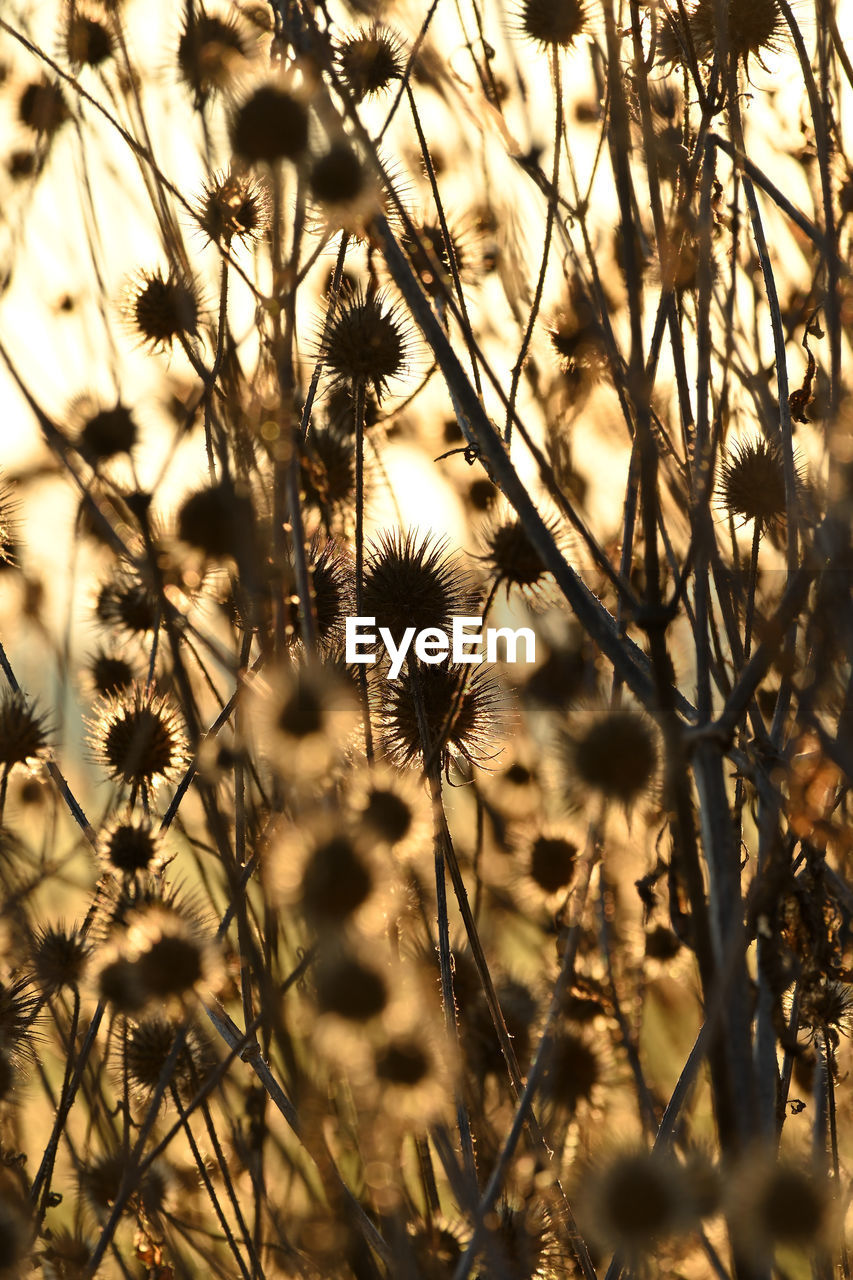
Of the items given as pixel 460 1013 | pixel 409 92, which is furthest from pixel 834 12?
pixel 460 1013

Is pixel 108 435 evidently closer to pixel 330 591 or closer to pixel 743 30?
pixel 330 591

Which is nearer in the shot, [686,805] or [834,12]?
[686,805]

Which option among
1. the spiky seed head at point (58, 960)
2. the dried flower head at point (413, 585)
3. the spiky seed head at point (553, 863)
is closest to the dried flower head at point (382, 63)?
the dried flower head at point (413, 585)

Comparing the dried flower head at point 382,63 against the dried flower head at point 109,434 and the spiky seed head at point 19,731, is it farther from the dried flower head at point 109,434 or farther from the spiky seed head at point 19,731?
the spiky seed head at point 19,731

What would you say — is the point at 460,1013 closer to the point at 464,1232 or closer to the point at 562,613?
the point at 464,1232

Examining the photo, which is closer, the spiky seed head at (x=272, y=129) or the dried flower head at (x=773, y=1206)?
the dried flower head at (x=773, y=1206)

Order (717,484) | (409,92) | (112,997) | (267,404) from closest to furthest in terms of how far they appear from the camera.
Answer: (267,404), (112,997), (409,92), (717,484)

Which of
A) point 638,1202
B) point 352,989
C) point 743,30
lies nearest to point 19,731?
point 352,989
